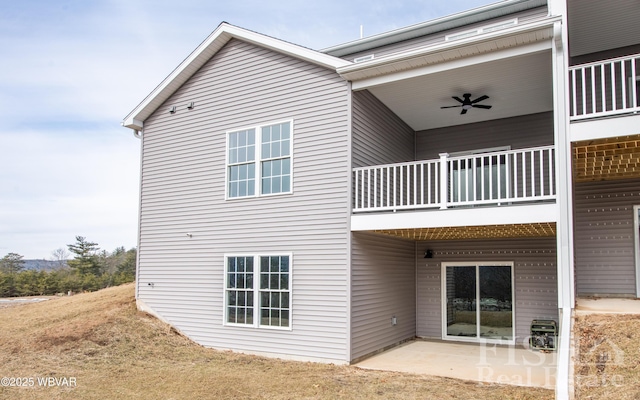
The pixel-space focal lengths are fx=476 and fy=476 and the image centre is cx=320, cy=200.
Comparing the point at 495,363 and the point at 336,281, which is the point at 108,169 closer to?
the point at 336,281

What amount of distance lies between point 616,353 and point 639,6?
262 inches

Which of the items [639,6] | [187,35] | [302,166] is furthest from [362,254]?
[187,35]

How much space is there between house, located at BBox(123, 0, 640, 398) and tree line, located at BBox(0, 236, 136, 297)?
52.4ft

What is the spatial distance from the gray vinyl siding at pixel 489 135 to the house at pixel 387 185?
41 millimetres

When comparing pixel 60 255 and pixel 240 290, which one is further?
pixel 60 255

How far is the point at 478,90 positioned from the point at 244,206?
19.2 ft

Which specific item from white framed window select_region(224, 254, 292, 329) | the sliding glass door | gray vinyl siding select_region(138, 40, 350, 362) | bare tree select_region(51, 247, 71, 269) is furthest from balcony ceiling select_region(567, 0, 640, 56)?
bare tree select_region(51, 247, 71, 269)

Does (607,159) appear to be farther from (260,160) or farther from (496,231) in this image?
(260,160)

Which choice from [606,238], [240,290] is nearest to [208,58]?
[240,290]

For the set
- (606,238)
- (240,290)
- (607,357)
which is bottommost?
(607,357)

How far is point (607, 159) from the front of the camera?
885 cm

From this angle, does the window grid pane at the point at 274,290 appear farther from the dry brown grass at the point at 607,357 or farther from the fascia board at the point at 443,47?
the dry brown grass at the point at 607,357

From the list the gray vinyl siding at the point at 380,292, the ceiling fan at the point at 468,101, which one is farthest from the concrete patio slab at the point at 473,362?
the ceiling fan at the point at 468,101

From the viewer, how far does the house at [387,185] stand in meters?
8.84
